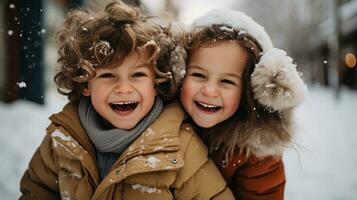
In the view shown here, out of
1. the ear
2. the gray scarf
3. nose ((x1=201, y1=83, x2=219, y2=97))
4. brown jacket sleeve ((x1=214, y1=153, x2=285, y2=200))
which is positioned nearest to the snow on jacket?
brown jacket sleeve ((x1=214, y1=153, x2=285, y2=200))

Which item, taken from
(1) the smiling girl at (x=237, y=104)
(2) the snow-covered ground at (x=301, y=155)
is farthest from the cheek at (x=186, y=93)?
(2) the snow-covered ground at (x=301, y=155)

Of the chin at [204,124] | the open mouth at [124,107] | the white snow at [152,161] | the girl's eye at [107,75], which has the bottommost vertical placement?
the white snow at [152,161]

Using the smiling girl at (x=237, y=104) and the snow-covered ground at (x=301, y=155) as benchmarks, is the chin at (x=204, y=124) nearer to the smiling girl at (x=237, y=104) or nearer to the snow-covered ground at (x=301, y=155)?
the smiling girl at (x=237, y=104)

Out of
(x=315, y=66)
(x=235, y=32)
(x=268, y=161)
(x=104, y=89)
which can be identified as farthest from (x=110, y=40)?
(x=315, y=66)

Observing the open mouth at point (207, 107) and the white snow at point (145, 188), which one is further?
the open mouth at point (207, 107)

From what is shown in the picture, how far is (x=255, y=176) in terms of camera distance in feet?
7.79

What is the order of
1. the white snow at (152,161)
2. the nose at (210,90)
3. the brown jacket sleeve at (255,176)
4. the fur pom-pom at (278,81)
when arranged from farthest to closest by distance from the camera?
the brown jacket sleeve at (255,176), the nose at (210,90), the fur pom-pom at (278,81), the white snow at (152,161)

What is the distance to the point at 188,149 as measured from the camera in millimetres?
2178

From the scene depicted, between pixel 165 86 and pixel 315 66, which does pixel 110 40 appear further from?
pixel 315 66

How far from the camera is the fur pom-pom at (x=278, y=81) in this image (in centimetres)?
215

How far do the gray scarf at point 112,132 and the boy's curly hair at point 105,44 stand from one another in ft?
0.53

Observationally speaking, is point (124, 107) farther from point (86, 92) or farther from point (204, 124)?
point (204, 124)

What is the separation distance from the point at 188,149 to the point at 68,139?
0.65 meters

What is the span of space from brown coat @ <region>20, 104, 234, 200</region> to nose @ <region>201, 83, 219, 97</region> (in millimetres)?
192
